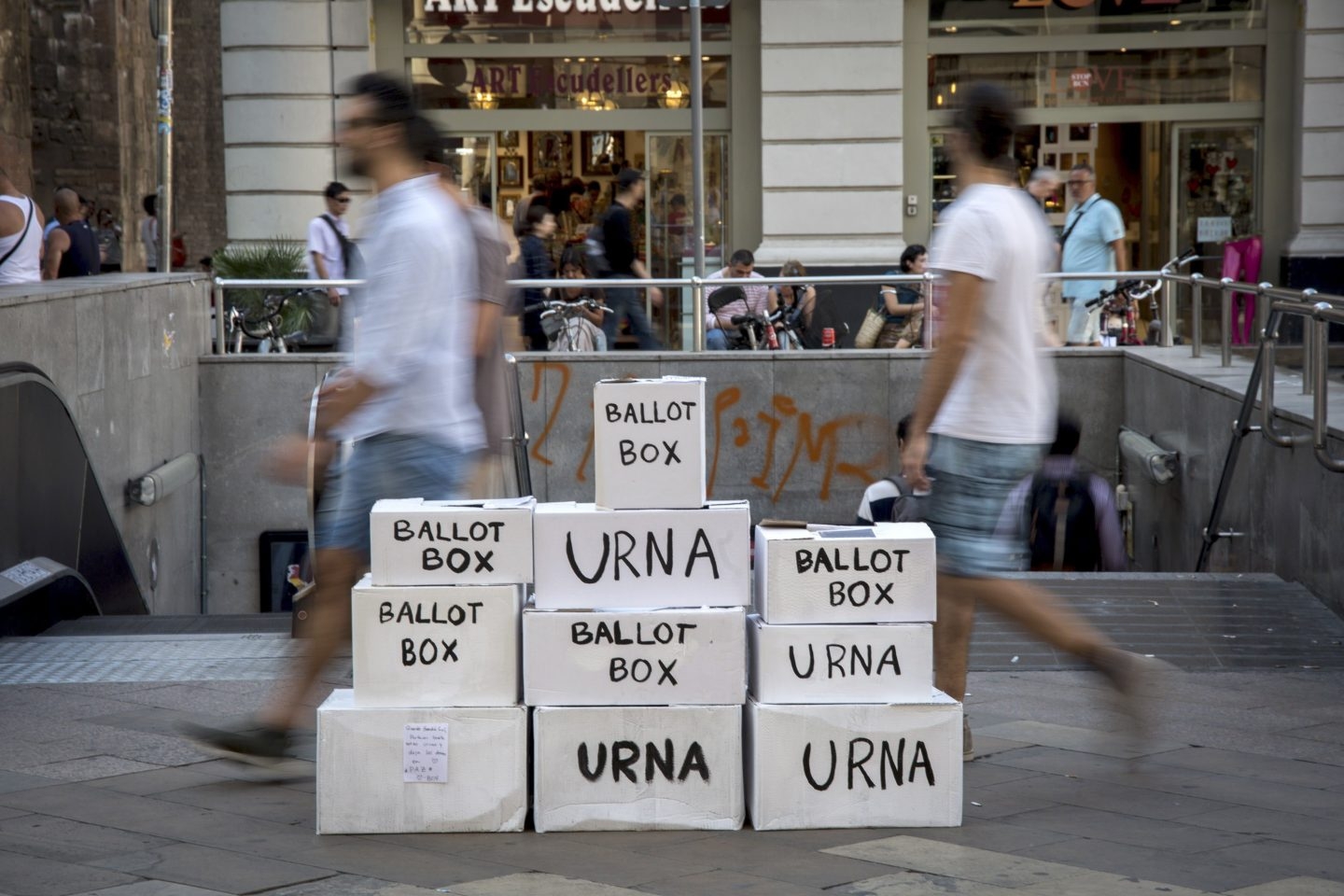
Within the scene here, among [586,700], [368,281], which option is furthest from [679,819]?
[368,281]

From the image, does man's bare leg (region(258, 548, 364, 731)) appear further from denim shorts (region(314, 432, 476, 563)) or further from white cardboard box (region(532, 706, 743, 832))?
white cardboard box (region(532, 706, 743, 832))

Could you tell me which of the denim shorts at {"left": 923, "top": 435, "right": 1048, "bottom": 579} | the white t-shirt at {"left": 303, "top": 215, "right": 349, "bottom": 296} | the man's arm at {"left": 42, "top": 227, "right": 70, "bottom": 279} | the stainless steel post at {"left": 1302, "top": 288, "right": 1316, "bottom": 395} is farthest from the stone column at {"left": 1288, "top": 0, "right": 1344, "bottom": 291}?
the denim shorts at {"left": 923, "top": 435, "right": 1048, "bottom": 579}

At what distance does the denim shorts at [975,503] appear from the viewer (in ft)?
16.9

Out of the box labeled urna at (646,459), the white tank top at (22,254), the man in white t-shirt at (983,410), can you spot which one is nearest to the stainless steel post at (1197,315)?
the white tank top at (22,254)

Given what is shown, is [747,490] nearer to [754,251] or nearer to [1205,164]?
[754,251]

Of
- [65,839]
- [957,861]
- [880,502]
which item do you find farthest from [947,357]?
[880,502]

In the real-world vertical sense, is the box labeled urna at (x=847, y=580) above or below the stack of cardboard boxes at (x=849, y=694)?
above

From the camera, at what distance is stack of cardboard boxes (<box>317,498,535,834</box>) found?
4758mm

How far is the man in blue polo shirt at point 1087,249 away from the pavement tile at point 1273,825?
9825mm

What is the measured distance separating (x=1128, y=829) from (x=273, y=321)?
10.9 m

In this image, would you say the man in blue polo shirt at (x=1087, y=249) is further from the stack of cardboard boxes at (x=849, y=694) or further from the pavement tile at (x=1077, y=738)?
the stack of cardboard boxes at (x=849, y=694)

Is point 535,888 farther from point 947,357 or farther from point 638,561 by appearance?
point 947,357

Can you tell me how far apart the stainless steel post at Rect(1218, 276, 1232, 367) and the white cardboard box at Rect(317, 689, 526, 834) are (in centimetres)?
786

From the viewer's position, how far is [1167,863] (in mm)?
4410
